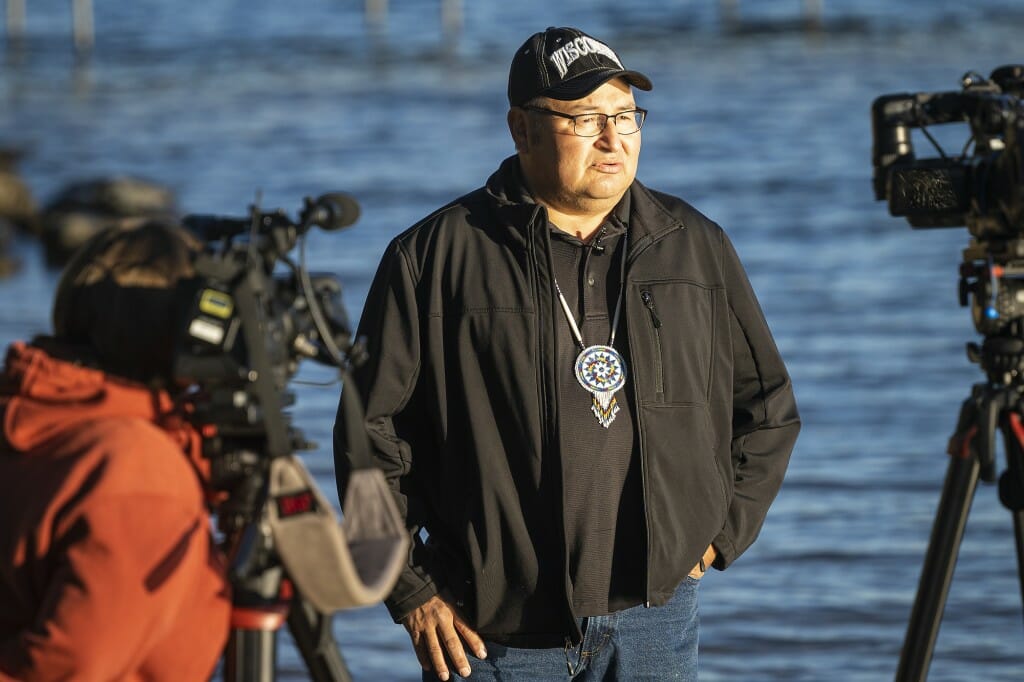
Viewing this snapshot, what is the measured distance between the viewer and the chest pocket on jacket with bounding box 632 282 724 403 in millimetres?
2996

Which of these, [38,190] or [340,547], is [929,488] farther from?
[38,190]

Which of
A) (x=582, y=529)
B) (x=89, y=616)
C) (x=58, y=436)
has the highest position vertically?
(x=58, y=436)

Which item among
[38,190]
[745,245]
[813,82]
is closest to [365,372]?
[745,245]

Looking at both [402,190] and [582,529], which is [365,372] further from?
[402,190]

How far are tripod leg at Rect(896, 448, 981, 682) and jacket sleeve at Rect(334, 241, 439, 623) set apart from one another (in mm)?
972

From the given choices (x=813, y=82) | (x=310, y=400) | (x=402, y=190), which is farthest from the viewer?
(x=813, y=82)

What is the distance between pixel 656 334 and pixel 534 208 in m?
0.31

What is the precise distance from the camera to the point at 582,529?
9.63 ft

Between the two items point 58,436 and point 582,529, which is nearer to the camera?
point 58,436

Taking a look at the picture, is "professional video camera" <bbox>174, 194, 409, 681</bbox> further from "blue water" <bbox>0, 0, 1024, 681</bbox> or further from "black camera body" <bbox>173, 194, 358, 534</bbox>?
"blue water" <bbox>0, 0, 1024, 681</bbox>

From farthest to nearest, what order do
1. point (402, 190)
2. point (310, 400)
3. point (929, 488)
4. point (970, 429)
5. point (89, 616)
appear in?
point (402, 190), point (310, 400), point (929, 488), point (970, 429), point (89, 616)

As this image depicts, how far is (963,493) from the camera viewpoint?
3234 millimetres

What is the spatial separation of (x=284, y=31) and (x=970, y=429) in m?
26.4

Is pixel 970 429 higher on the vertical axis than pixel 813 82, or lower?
higher
